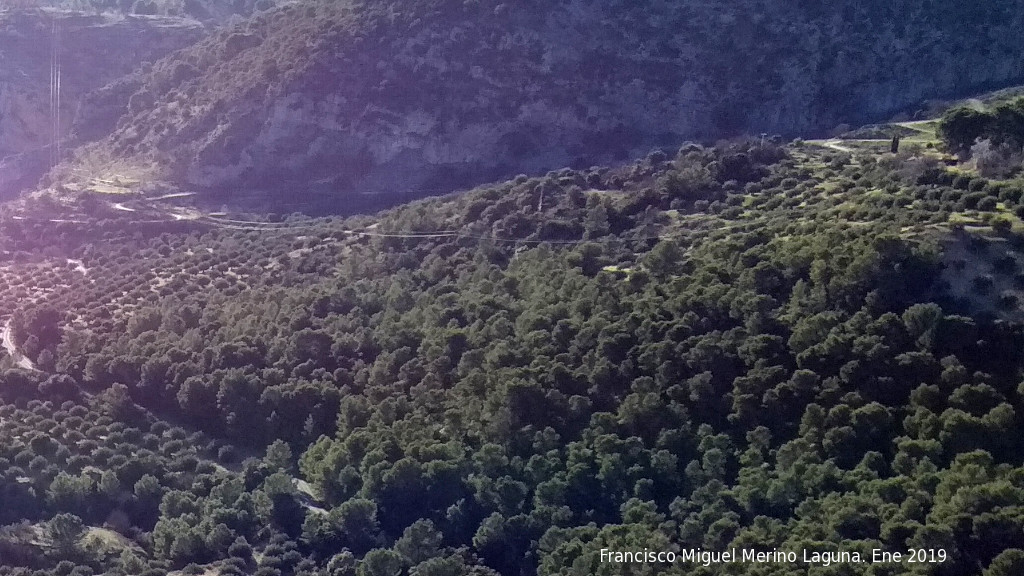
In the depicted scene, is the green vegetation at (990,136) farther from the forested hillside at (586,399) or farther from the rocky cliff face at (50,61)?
the rocky cliff face at (50,61)

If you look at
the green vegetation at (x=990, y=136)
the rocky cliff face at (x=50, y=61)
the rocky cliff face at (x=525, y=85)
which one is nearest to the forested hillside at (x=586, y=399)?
the green vegetation at (x=990, y=136)

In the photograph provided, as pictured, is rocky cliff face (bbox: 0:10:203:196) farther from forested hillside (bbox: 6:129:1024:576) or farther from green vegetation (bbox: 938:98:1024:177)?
green vegetation (bbox: 938:98:1024:177)

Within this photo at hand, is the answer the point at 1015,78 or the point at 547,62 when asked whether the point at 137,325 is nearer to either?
the point at 547,62

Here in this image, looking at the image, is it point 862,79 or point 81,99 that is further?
point 81,99

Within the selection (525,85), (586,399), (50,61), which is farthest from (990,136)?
(50,61)

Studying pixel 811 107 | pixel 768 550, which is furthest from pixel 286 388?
pixel 811 107
